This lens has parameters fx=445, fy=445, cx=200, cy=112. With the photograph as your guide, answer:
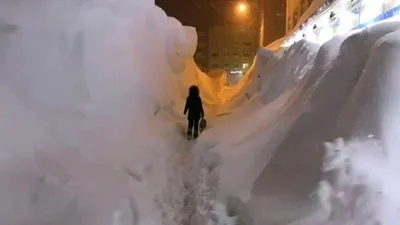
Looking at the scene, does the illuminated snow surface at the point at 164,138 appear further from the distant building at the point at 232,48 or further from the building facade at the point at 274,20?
the distant building at the point at 232,48

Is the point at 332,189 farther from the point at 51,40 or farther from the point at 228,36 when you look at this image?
the point at 228,36

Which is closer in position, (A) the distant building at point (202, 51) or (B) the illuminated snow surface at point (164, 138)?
(B) the illuminated snow surface at point (164, 138)

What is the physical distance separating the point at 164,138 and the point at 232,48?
21.6m

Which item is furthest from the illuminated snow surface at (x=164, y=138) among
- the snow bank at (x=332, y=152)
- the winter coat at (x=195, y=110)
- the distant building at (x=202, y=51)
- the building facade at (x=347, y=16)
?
the distant building at (x=202, y=51)

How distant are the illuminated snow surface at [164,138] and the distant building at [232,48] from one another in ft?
60.5

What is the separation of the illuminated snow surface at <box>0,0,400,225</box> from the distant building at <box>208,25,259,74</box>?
1844 centimetres

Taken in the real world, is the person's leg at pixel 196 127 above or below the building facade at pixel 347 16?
below

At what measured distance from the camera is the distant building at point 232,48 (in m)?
30.0

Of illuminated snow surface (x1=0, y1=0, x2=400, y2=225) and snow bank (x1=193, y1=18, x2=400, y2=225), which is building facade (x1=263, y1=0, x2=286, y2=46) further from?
snow bank (x1=193, y1=18, x2=400, y2=225)

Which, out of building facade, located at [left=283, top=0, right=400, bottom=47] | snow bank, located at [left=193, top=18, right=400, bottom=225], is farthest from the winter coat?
building facade, located at [left=283, top=0, right=400, bottom=47]

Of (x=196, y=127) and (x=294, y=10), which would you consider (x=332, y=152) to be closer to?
(x=196, y=127)

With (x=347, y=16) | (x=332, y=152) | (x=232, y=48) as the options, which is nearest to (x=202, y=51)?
(x=232, y=48)

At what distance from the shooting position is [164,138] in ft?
30.5

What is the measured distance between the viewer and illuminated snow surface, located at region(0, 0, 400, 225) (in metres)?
4.15
